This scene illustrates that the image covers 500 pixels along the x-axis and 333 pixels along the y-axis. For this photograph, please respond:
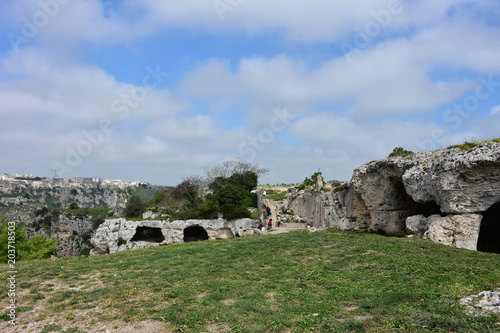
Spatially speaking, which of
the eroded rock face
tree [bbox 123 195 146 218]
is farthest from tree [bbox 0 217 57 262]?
the eroded rock face

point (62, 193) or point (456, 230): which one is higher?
point (62, 193)

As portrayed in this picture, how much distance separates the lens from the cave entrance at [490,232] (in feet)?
61.0

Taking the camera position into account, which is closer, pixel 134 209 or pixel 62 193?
pixel 134 209

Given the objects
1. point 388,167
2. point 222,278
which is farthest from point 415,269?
point 388,167

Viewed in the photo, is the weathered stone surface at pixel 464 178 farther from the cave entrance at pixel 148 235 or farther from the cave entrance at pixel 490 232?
the cave entrance at pixel 148 235

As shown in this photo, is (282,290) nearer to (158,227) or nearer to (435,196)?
(435,196)

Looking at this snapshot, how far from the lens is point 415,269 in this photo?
8.92 m

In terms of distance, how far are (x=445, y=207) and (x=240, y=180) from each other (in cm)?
3156

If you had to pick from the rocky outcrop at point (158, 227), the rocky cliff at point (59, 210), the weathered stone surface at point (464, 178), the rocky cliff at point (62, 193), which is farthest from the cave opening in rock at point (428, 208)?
the rocky cliff at point (62, 193)

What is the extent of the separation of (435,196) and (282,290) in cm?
1016

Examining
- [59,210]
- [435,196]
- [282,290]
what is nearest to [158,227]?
[435,196]

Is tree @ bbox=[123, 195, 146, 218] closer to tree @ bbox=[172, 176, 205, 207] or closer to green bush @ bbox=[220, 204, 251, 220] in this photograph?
tree @ bbox=[172, 176, 205, 207]

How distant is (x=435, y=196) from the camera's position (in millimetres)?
14758

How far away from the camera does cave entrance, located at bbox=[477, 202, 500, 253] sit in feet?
61.0
